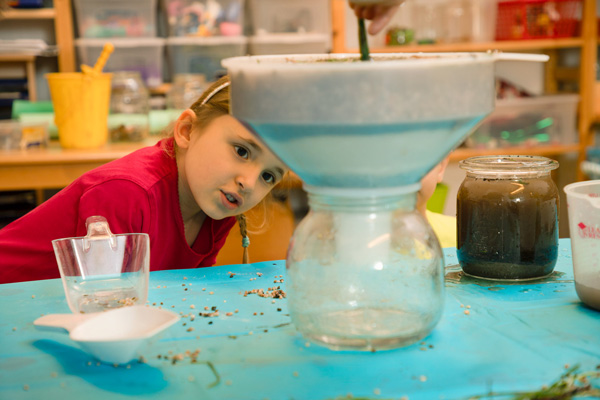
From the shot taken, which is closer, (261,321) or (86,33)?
(261,321)

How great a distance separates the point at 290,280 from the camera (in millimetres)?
668

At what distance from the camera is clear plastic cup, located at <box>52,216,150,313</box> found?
31.3 inches

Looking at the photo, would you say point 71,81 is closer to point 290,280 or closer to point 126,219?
point 126,219

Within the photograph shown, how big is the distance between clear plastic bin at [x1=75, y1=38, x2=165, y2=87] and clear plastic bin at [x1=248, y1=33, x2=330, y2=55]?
41 centimetres

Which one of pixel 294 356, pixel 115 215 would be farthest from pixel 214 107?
pixel 294 356

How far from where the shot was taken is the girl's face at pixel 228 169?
116 cm

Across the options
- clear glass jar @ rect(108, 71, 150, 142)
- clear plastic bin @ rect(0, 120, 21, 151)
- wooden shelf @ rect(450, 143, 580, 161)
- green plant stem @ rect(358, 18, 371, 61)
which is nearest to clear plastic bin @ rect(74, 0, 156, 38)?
clear glass jar @ rect(108, 71, 150, 142)

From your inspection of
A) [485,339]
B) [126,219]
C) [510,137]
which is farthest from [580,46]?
[485,339]

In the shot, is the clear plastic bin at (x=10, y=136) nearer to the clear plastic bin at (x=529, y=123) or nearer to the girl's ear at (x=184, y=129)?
the girl's ear at (x=184, y=129)

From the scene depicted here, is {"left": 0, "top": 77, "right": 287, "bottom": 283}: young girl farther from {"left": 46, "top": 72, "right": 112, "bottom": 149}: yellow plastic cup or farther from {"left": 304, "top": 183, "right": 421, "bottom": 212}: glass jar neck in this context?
{"left": 46, "top": 72, "right": 112, "bottom": 149}: yellow plastic cup

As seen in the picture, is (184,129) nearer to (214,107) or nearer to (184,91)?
(214,107)

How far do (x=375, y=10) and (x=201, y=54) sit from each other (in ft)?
7.81

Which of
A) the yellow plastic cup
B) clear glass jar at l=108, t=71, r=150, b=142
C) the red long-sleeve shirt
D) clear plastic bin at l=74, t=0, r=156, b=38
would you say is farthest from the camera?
clear plastic bin at l=74, t=0, r=156, b=38

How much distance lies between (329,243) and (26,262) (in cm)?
82
